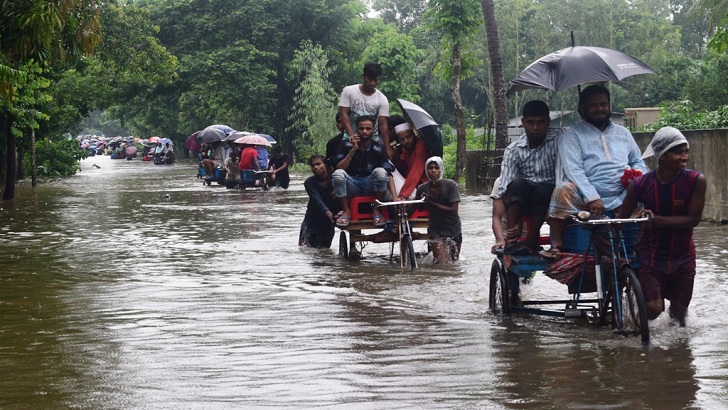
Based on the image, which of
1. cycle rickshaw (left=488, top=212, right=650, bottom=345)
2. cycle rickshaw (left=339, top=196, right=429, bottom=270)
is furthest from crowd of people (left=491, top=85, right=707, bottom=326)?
cycle rickshaw (left=339, top=196, right=429, bottom=270)

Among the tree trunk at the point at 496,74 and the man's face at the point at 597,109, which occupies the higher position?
the tree trunk at the point at 496,74

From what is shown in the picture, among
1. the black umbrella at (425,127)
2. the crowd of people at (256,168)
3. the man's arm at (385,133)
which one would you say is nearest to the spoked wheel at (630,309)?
the black umbrella at (425,127)

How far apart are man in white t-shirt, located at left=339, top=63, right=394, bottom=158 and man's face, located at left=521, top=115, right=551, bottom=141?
499 centimetres

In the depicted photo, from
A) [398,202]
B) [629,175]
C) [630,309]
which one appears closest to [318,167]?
[398,202]

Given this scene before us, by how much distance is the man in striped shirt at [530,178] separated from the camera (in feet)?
28.7

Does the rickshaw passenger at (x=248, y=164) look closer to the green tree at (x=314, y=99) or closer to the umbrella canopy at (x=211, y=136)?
the umbrella canopy at (x=211, y=136)

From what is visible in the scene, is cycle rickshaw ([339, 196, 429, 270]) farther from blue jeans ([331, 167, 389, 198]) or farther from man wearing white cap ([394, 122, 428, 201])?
man wearing white cap ([394, 122, 428, 201])

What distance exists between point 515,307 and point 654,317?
141cm

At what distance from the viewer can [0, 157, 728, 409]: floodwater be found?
20.7 feet

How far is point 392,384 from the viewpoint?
6.55m

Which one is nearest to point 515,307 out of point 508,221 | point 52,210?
point 508,221

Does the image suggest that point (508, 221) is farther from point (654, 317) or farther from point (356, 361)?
point (356, 361)

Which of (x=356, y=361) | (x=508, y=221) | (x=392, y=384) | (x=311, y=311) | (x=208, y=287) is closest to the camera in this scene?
(x=392, y=384)

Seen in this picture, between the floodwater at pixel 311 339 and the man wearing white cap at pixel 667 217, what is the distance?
1.22 feet
